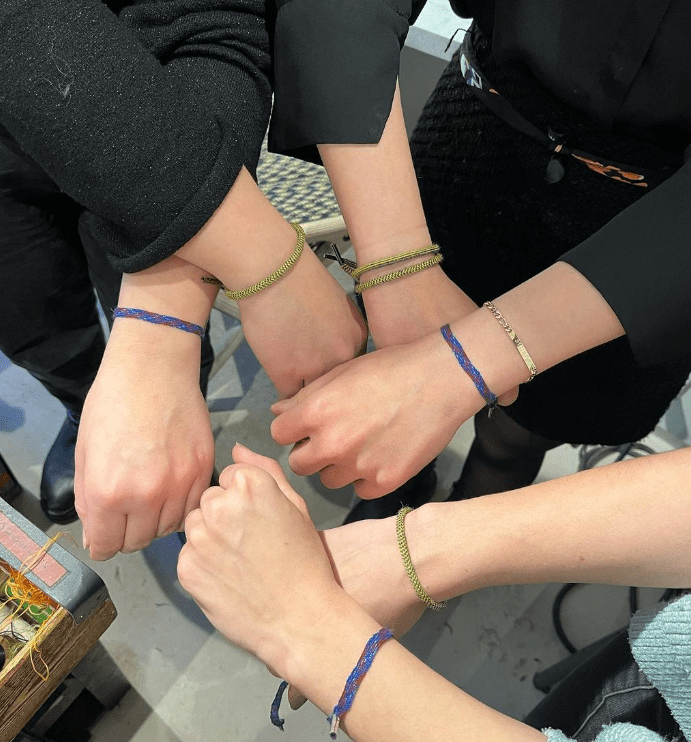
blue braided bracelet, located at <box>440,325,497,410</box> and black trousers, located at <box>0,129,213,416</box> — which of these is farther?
black trousers, located at <box>0,129,213,416</box>

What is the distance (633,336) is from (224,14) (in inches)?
19.4

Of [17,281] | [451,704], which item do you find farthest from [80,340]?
[451,704]

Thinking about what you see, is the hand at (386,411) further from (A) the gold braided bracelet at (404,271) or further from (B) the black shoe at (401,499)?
(B) the black shoe at (401,499)

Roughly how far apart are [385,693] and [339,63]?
0.57 meters

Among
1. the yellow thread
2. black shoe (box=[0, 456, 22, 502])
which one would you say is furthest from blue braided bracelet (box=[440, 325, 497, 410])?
black shoe (box=[0, 456, 22, 502])

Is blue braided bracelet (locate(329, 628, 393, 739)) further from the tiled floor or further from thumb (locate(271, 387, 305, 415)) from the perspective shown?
the tiled floor

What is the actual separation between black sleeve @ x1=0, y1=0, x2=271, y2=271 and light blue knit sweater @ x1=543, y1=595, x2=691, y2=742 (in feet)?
1.74

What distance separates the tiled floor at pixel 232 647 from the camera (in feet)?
3.71

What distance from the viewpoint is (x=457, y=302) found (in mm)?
670

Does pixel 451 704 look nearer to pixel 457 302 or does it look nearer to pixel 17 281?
pixel 457 302

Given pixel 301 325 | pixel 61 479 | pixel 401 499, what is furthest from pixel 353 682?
pixel 61 479

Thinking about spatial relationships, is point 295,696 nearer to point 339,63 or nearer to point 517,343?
point 517,343

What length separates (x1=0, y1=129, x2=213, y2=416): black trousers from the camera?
0.86m

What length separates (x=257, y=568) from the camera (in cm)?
54
